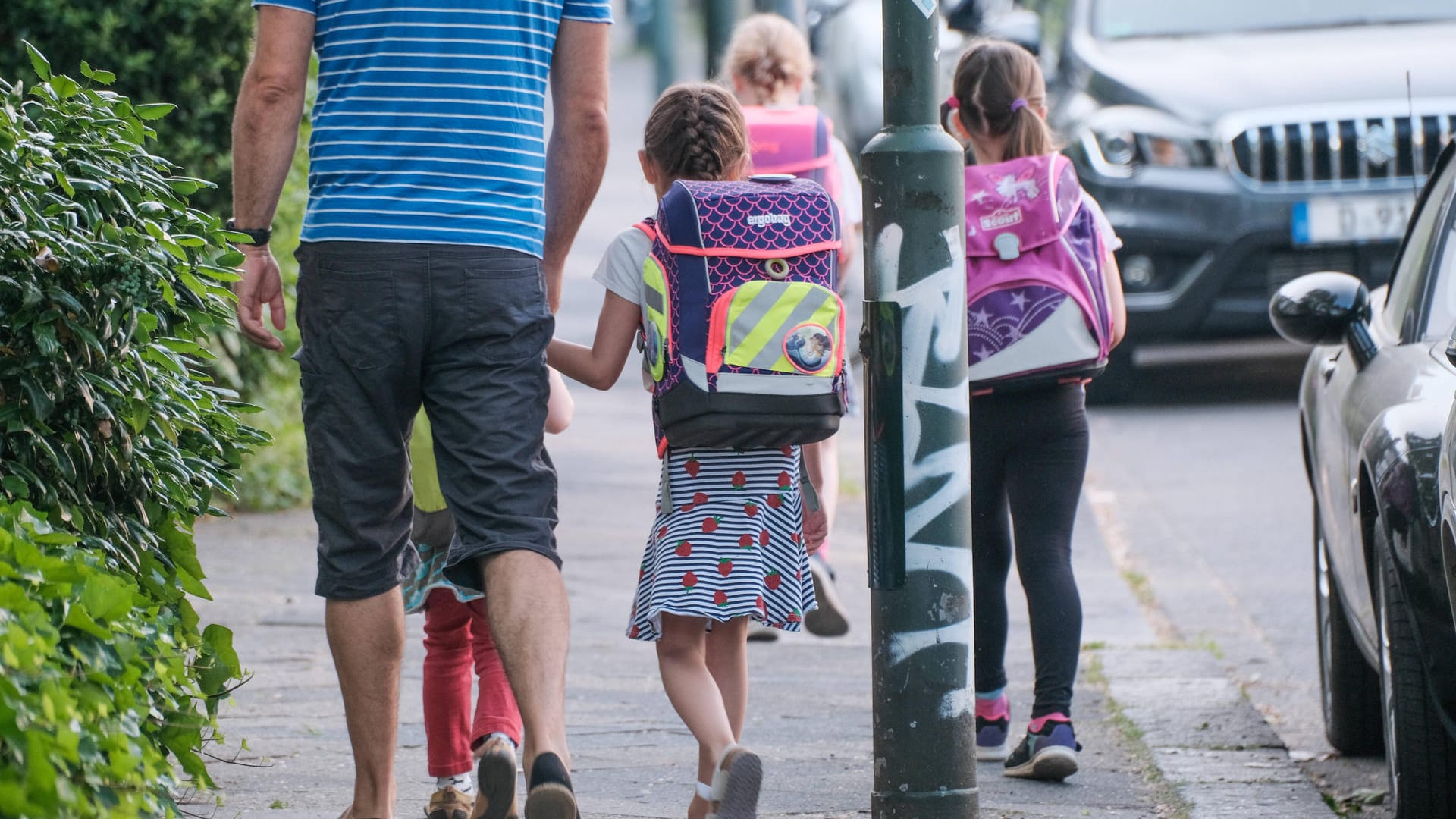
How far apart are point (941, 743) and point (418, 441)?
1248 mm

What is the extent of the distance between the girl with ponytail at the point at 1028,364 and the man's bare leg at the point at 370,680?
51.3 inches

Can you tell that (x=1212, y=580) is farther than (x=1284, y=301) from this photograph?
Yes

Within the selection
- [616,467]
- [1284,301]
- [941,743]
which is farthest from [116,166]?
[616,467]

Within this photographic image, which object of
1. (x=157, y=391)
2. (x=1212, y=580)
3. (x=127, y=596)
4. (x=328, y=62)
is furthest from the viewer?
(x=1212, y=580)

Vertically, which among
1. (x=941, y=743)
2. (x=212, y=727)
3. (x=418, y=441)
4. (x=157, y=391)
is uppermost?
(x=157, y=391)

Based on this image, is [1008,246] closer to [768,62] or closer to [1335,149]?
[768,62]

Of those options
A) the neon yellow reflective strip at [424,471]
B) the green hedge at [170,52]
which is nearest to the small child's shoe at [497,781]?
the neon yellow reflective strip at [424,471]

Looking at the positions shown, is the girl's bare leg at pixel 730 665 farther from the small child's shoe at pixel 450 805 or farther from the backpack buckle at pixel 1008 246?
the backpack buckle at pixel 1008 246

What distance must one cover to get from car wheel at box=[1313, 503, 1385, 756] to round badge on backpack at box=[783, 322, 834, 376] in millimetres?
1593

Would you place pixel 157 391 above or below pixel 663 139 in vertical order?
below

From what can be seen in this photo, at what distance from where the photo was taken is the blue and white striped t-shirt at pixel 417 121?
348 centimetres

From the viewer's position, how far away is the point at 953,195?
11.6ft

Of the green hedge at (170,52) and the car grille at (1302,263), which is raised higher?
the green hedge at (170,52)

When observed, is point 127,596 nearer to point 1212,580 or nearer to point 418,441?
point 418,441
